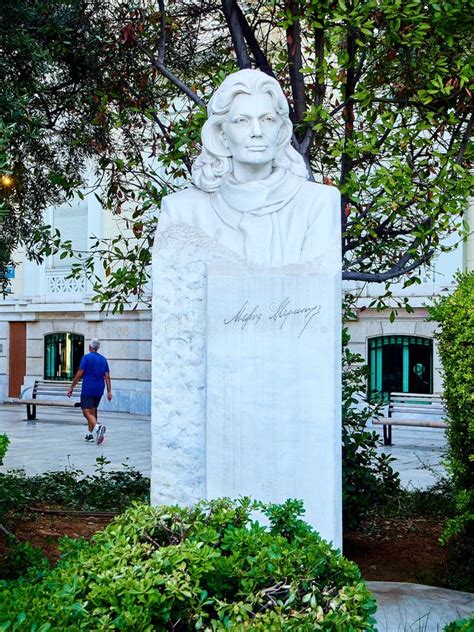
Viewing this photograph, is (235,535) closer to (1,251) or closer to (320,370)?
(320,370)

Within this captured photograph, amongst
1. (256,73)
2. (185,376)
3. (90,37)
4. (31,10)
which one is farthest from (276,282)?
(90,37)

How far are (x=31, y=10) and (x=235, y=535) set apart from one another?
5.72 m

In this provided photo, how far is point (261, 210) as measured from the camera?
468 cm

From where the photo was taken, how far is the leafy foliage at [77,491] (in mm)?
8430

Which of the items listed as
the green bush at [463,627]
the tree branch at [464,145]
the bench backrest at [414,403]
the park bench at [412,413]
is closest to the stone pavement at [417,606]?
the green bush at [463,627]

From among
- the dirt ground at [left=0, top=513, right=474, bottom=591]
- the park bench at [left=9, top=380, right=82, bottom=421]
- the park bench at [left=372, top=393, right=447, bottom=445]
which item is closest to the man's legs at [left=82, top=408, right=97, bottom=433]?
the park bench at [left=9, top=380, right=82, bottom=421]

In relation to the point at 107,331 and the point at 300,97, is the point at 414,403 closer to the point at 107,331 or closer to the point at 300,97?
the point at 107,331

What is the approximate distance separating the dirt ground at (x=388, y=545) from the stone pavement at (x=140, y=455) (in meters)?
0.58

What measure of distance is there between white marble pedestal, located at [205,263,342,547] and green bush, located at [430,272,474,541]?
1.60 m

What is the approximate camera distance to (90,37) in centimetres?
902

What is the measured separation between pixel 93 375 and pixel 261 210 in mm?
12204

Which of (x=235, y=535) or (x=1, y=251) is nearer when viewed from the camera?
(x=235, y=535)
